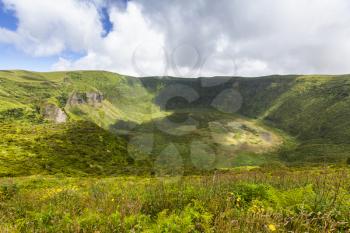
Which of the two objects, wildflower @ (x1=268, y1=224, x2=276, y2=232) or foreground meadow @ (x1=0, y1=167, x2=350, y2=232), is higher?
wildflower @ (x1=268, y1=224, x2=276, y2=232)

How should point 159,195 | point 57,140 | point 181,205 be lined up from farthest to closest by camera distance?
point 57,140 < point 159,195 < point 181,205

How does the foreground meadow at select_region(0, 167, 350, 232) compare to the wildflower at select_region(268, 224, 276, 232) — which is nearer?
the wildflower at select_region(268, 224, 276, 232)

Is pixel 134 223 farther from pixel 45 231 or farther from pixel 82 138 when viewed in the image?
pixel 82 138

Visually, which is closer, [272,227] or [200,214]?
[272,227]

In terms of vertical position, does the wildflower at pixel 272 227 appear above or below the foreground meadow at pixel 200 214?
above

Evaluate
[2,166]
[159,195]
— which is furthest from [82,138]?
[159,195]

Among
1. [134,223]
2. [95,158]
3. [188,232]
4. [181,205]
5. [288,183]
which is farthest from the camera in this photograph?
[95,158]

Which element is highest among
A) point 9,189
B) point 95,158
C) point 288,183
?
point 288,183

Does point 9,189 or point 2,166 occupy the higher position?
point 9,189

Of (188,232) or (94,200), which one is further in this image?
(94,200)

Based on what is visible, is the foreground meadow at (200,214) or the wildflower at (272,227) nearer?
the wildflower at (272,227)

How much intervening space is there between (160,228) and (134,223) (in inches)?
28.4

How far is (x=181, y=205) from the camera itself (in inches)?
316

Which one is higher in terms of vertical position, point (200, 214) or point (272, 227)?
point (272, 227)
